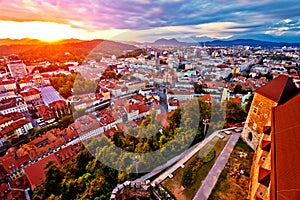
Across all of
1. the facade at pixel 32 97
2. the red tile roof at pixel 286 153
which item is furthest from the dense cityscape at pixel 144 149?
the facade at pixel 32 97

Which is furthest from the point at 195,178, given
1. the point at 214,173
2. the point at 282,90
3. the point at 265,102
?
the point at 282,90

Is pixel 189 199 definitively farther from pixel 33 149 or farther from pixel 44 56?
pixel 44 56

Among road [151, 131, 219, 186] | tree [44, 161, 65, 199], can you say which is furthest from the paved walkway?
tree [44, 161, 65, 199]

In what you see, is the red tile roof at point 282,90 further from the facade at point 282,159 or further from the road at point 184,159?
the road at point 184,159

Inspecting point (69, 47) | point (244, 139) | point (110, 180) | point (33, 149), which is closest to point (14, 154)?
point (33, 149)

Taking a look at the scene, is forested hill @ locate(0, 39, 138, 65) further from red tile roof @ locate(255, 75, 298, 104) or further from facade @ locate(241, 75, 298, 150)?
red tile roof @ locate(255, 75, 298, 104)

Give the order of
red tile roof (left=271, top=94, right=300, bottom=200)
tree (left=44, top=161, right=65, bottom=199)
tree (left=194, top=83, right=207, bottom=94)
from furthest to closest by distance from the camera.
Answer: tree (left=194, top=83, right=207, bottom=94)
tree (left=44, top=161, right=65, bottom=199)
red tile roof (left=271, top=94, right=300, bottom=200)

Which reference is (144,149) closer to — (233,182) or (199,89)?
(233,182)
